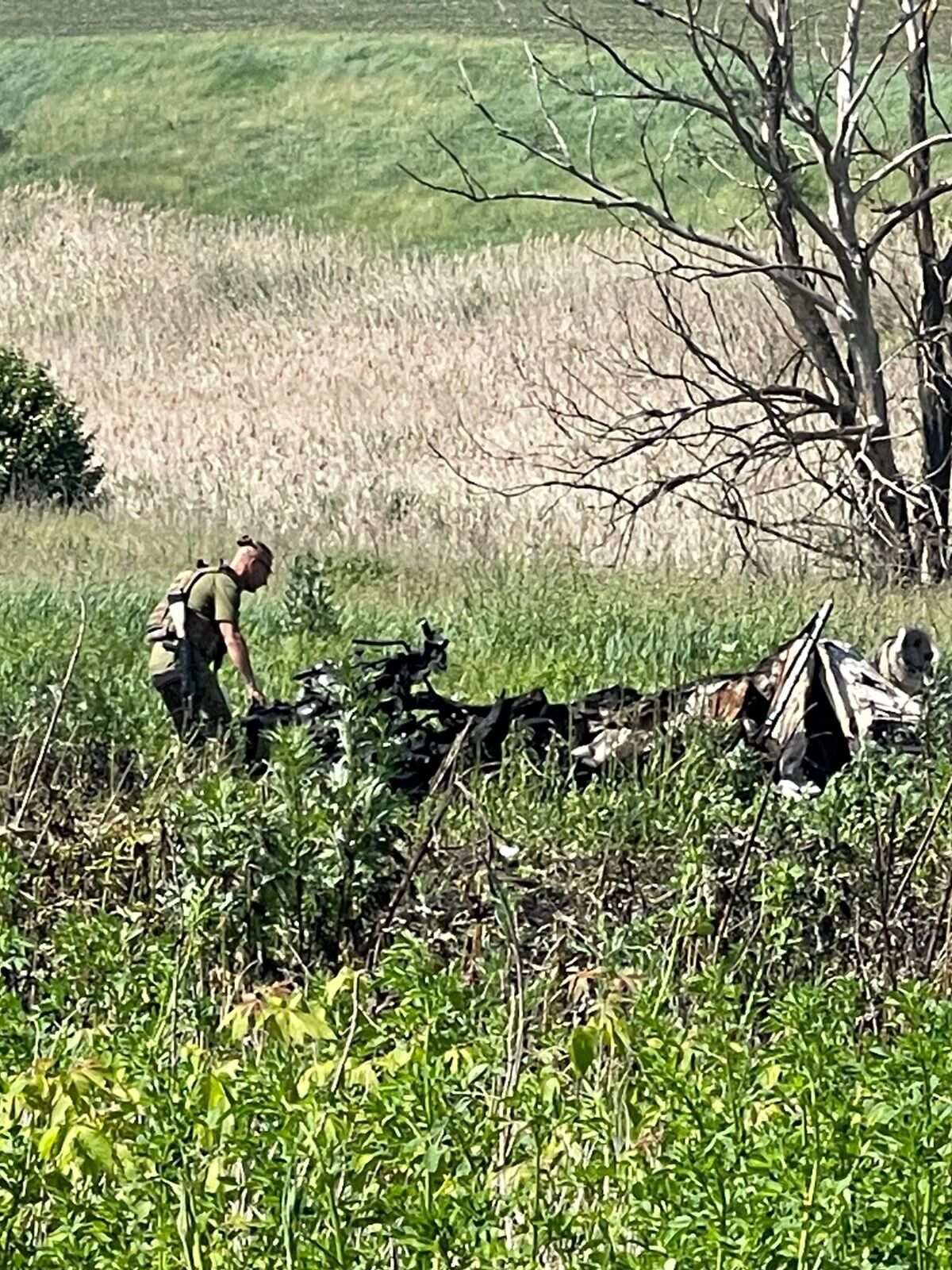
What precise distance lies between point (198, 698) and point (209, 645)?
1.11 feet

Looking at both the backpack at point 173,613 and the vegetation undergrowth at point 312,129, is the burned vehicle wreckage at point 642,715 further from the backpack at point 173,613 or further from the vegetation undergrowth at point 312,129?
the vegetation undergrowth at point 312,129

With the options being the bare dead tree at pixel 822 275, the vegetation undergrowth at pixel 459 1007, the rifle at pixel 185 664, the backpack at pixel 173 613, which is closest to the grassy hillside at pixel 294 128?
the bare dead tree at pixel 822 275

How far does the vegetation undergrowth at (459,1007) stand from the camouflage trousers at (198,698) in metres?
0.16

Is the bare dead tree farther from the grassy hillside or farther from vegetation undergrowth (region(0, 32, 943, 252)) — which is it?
the grassy hillside

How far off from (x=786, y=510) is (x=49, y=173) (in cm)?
3293

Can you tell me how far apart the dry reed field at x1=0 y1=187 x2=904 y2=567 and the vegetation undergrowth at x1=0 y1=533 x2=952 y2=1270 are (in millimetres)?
9765

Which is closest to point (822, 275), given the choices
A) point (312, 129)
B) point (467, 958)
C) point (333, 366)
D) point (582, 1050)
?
point (467, 958)

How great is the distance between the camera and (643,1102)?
4.26 meters

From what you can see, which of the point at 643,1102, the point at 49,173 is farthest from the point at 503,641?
the point at 49,173

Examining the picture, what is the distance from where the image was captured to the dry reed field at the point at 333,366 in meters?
20.5

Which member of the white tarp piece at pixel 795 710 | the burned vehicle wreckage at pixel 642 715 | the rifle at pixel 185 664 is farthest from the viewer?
the rifle at pixel 185 664

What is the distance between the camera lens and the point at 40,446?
22.5 m

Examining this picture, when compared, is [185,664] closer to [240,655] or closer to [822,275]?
[240,655]

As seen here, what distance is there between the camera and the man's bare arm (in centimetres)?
877
